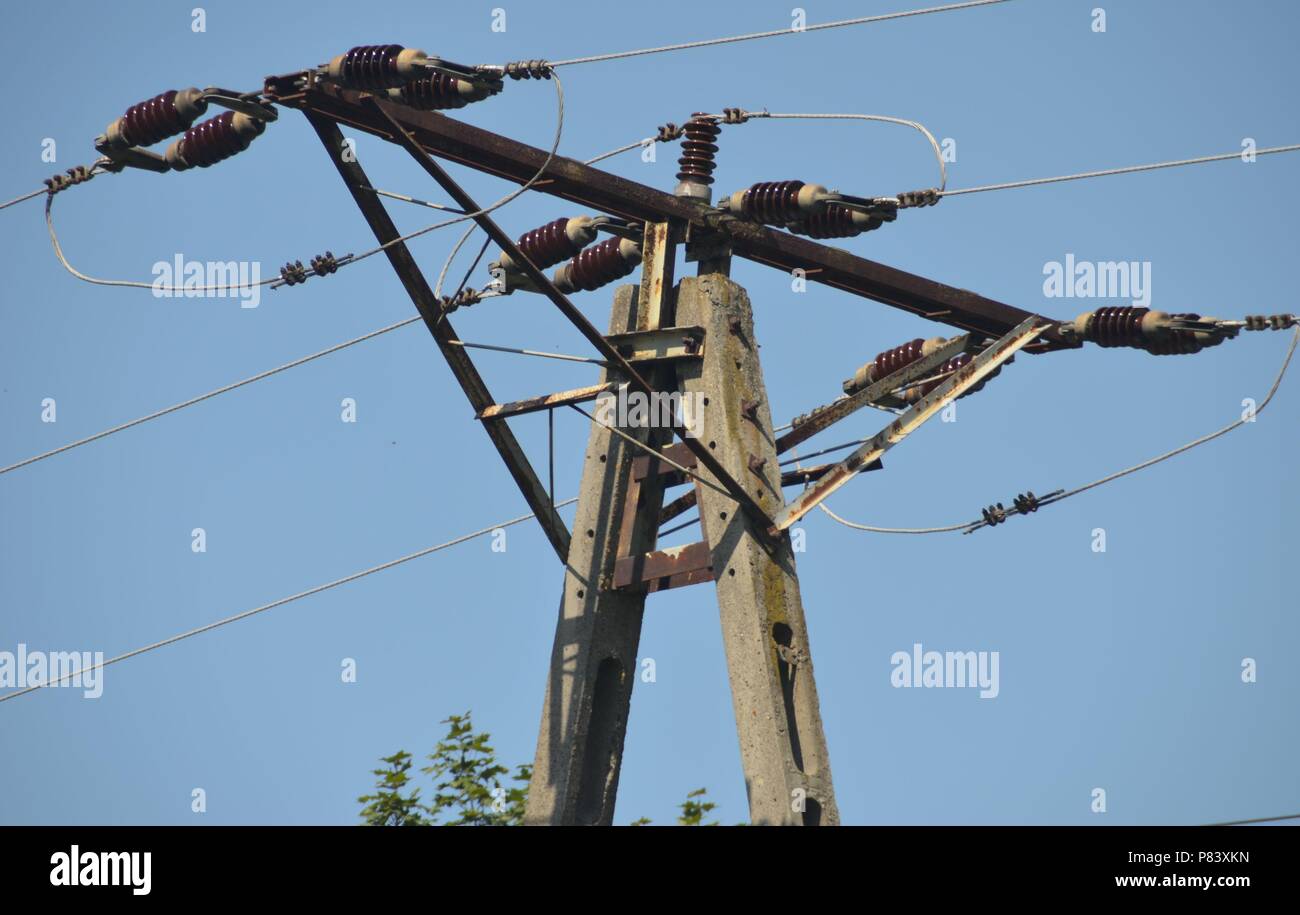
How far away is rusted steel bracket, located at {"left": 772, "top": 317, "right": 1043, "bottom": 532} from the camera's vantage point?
48.0ft

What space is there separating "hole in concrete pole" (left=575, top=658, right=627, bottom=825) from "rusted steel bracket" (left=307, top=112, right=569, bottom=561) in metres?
0.93

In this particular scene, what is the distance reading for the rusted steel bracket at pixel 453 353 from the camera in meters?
14.6

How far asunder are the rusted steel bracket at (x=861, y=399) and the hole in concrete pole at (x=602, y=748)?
1832mm

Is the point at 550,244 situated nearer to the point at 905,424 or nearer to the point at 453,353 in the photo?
the point at 453,353

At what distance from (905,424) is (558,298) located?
2308 millimetres

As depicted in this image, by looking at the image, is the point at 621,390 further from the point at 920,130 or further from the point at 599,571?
the point at 920,130

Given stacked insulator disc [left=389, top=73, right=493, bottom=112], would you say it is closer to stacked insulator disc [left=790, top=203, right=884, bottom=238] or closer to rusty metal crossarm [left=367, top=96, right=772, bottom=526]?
rusty metal crossarm [left=367, top=96, right=772, bottom=526]

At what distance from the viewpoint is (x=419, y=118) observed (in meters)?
14.2

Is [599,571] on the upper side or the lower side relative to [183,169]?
lower
